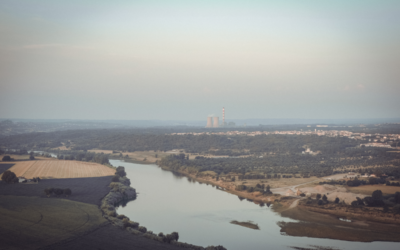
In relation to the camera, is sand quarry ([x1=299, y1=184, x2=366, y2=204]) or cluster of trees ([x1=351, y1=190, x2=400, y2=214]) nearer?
cluster of trees ([x1=351, y1=190, x2=400, y2=214])

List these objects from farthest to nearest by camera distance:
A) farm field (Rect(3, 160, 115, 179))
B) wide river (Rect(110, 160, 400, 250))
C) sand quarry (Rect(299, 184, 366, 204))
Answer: farm field (Rect(3, 160, 115, 179))
sand quarry (Rect(299, 184, 366, 204))
wide river (Rect(110, 160, 400, 250))

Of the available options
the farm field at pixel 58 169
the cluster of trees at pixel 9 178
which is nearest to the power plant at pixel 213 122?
the farm field at pixel 58 169

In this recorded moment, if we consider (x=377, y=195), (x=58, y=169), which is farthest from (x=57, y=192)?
(x=377, y=195)

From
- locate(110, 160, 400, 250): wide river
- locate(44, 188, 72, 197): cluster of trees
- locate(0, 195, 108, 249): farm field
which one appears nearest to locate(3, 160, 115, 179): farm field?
locate(110, 160, 400, 250): wide river

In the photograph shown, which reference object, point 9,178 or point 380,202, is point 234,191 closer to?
point 380,202

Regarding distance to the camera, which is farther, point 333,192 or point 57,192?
point 333,192

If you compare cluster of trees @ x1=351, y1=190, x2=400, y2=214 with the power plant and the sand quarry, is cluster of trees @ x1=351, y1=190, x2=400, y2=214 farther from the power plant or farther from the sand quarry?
the power plant

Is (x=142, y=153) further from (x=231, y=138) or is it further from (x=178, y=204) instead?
(x=178, y=204)
